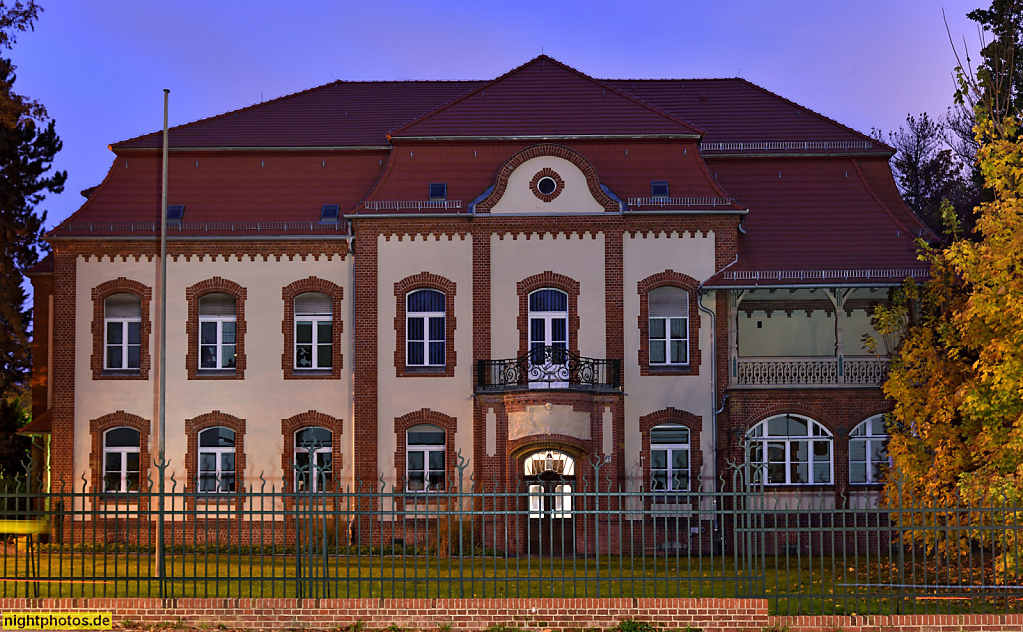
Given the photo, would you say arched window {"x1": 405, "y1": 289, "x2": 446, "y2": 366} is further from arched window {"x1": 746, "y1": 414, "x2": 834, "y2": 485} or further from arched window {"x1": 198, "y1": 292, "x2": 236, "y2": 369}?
arched window {"x1": 746, "y1": 414, "x2": 834, "y2": 485}

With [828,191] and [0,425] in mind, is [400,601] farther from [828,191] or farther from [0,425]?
[0,425]

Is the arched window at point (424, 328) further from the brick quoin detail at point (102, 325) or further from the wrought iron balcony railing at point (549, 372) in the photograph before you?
the brick quoin detail at point (102, 325)

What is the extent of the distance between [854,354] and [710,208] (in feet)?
17.0

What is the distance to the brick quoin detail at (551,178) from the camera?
→ 84.4 feet

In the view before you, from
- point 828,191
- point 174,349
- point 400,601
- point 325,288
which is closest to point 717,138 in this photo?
point 828,191

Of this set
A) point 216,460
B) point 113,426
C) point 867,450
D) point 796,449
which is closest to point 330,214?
point 216,460

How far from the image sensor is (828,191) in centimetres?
2778

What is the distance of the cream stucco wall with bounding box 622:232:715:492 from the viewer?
25750 millimetres

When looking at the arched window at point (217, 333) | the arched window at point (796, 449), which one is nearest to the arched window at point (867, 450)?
the arched window at point (796, 449)

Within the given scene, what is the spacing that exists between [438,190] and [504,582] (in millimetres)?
12627

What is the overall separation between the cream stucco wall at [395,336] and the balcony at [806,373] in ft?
20.7

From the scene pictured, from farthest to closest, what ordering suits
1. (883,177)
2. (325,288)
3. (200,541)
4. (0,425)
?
(0,425), (883,177), (325,288), (200,541)

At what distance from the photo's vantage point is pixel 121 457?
87.4 ft

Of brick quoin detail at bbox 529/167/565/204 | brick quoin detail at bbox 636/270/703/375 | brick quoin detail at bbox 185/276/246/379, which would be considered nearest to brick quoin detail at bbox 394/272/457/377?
brick quoin detail at bbox 529/167/565/204
